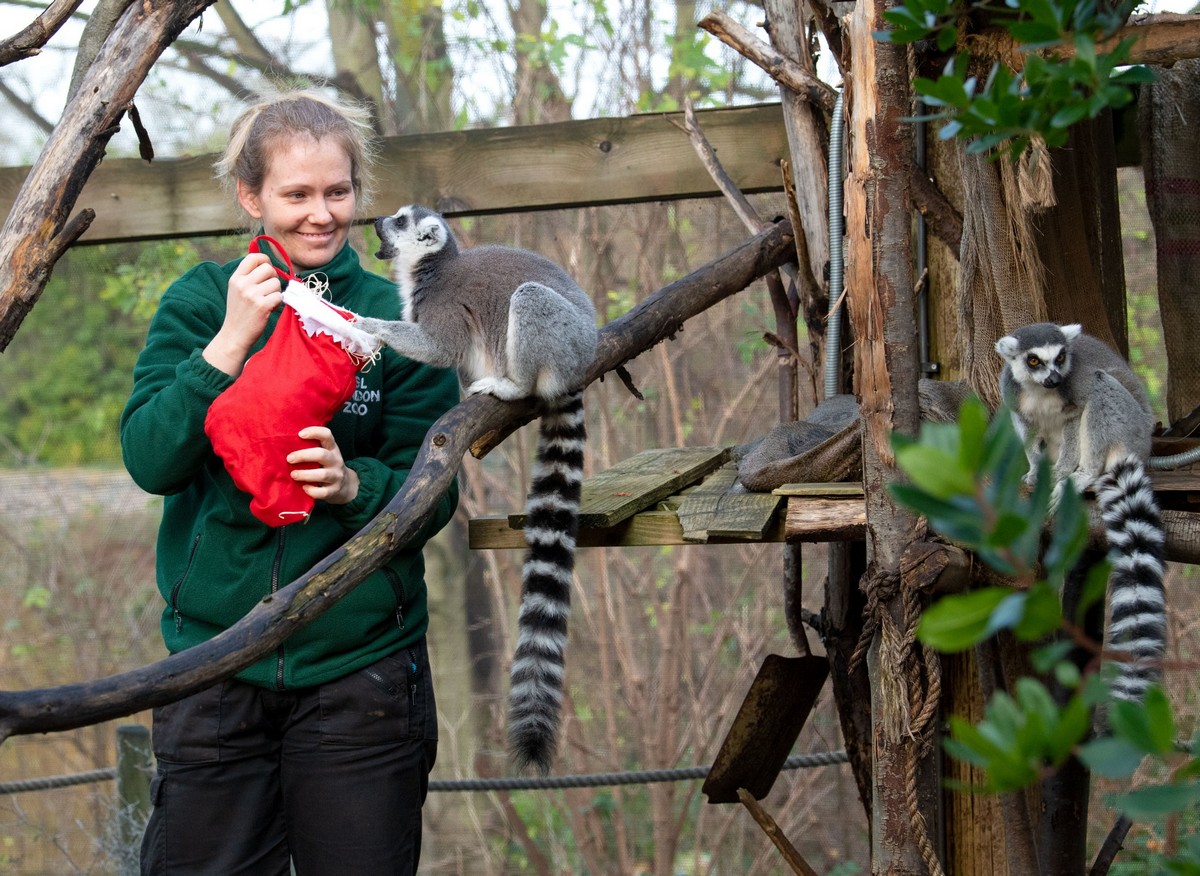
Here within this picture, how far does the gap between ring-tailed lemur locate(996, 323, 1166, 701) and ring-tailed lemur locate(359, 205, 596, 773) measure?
3.68ft

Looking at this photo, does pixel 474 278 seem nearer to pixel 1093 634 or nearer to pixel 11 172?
pixel 11 172

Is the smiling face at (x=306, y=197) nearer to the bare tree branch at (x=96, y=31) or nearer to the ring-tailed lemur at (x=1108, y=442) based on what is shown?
the bare tree branch at (x=96, y=31)

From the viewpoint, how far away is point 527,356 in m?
2.98

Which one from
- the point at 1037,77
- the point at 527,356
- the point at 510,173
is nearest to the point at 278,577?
the point at 527,356

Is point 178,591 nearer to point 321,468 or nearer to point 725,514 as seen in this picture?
point 321,468

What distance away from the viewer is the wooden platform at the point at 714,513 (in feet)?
8.48

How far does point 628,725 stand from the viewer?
630cm

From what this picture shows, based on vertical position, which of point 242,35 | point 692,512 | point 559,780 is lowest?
point 559,780

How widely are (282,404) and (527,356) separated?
0.96 meters

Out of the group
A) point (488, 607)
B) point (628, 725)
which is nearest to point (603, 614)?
point (628, 725)

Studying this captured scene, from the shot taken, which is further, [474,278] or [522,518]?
[474,278]

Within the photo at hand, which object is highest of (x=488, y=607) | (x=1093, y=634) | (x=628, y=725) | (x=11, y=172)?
(x=11, y=172)

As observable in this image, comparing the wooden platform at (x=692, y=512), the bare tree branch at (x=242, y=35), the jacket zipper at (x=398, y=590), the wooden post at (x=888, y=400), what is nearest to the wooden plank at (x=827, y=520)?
the wooden platform at (x=692, y=512)

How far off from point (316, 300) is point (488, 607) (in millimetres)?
5129
